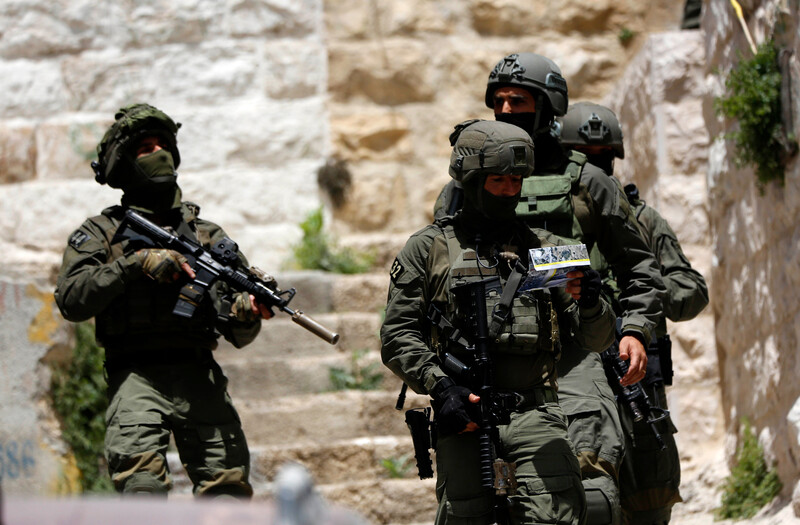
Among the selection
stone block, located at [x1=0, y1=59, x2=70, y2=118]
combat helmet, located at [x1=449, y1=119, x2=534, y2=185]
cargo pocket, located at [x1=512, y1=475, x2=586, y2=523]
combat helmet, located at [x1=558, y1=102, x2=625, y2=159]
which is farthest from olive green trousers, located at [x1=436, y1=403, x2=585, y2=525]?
stone block, located at [x1=0, y1=59, x2=70, y2=118]

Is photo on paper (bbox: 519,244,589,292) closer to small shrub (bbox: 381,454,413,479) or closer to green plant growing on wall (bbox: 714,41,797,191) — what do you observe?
green plant growing on wall (bbox: 714,41,797,191)

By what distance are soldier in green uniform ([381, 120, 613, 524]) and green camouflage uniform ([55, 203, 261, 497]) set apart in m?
1.30

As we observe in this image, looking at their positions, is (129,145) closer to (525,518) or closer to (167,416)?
(167,416)

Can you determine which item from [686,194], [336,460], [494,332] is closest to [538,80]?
[494,332]

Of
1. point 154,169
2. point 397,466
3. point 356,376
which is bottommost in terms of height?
point 397,466

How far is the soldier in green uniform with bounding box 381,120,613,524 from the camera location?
169 inches

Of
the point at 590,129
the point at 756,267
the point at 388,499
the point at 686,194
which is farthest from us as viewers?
the point at 686,194

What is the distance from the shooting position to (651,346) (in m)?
5.85

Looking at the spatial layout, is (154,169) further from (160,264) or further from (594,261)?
(594,261)

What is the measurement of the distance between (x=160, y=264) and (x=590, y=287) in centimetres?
198

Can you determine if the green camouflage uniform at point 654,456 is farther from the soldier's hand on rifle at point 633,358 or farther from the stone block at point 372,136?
the stone block at point 372,136

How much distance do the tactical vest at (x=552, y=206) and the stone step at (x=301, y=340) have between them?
3.61 meters

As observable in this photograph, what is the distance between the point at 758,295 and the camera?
6793 millimetres

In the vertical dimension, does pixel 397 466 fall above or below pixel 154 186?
below
